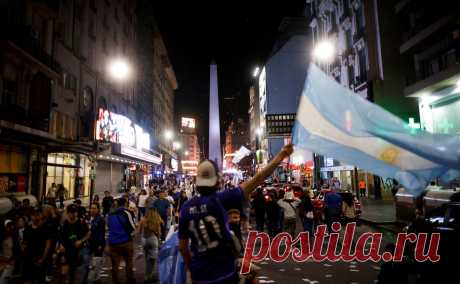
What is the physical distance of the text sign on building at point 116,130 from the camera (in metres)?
28.4

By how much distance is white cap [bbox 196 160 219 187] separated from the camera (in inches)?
130

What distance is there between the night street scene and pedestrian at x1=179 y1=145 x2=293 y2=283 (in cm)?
1

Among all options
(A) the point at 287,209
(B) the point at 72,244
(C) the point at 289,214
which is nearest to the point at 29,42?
(B) the point at 72,244

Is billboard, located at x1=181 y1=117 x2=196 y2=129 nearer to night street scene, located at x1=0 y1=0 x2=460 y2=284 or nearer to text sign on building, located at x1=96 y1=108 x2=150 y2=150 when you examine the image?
night street scene, located at x1=0 y1=0 x2=460 y2=284

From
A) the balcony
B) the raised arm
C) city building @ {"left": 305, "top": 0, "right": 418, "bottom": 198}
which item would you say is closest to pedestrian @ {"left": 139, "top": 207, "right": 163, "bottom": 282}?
the raised arm

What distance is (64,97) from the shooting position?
2516 centimetres

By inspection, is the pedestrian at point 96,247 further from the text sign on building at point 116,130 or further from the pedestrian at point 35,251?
the text sign on building at point 116,130

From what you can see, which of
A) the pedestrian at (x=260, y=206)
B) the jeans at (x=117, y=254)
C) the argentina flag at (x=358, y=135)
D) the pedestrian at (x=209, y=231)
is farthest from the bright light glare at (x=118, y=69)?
the pedestrian at (x=209, y=231)

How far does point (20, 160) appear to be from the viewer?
63.1ft

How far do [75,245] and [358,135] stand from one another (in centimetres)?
598

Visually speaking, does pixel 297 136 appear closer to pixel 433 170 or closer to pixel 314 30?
pixel 433 170

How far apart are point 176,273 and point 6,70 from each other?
682 inches

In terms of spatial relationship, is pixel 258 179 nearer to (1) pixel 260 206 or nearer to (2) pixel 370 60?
(1) pixel 260 206

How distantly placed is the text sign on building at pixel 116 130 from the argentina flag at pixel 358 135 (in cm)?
2565
